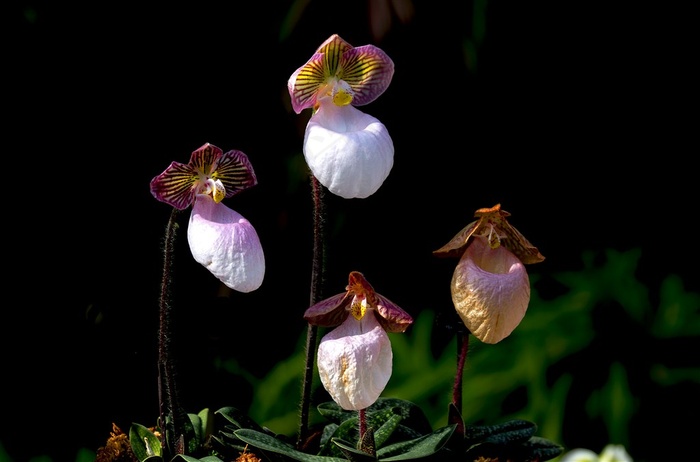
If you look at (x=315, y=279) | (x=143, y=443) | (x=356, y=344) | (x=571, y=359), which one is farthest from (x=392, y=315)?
(x=571, y=359)

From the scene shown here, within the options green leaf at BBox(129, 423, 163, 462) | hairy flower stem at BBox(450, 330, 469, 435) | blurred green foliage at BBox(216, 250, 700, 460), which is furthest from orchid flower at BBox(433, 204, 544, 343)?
blurred green foliage at BBox(216, 250, 700, 460)

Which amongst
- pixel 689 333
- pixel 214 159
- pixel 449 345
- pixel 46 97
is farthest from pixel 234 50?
pixel 689 333

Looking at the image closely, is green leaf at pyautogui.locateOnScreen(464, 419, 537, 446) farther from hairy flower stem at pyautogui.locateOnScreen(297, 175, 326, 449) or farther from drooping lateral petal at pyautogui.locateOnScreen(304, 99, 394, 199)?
drooping lateral petal at pyautogui.locateOnScreen(304, 99, 394, 199)

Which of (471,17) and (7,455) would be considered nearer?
(7,455)

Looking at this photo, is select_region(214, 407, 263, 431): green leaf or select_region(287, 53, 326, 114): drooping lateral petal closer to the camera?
select_region(287, 53, 326, 114): drooping lateral petal

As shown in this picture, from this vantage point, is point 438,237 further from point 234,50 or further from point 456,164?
point 234,50

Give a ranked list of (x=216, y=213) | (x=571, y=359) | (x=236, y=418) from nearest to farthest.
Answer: (x=216, y=213) < (x=236, y=418) < (x=571, y=359)

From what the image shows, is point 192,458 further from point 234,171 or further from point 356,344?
point 234,171
